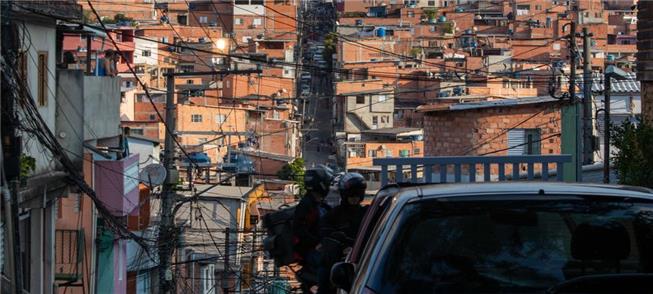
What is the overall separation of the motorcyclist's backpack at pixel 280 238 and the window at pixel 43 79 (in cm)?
850

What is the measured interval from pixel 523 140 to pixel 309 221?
2418 cm

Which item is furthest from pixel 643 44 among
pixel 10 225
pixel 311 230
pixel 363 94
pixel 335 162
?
pixel 363 94

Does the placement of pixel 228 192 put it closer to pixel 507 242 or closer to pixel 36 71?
pixel 36 71

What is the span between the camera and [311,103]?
77438 millimetres

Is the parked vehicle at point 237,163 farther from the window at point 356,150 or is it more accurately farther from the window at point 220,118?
the window at point 220,118

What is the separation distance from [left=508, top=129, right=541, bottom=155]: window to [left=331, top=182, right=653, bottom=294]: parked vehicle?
2741 centimetres

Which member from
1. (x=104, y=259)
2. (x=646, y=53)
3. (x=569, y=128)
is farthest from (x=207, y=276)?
(x=646, y=53)

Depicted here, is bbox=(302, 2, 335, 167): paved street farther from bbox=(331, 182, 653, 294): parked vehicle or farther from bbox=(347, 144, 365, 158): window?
bbox=(331, 182, 653, 294): parked vehicle

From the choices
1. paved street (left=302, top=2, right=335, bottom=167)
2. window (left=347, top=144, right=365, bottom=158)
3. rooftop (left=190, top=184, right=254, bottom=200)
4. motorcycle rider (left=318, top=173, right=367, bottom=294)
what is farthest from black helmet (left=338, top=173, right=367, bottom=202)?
window (left=347, top=144, right=365, bottom=158)

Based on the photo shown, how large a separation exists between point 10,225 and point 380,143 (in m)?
42.1

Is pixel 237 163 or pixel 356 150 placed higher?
pixel 356 150

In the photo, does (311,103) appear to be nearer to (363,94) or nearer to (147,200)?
(363,94)

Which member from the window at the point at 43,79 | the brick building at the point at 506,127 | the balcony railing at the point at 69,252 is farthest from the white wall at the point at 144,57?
the window at the point at 43,79

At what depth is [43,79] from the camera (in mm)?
19000
